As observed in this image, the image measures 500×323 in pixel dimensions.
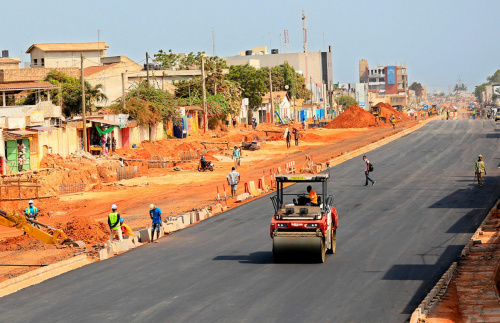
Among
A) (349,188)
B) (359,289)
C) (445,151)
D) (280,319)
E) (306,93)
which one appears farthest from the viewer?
(306,93)

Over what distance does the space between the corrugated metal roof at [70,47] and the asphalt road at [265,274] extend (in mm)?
A: 73604

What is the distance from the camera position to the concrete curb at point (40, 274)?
19.5m

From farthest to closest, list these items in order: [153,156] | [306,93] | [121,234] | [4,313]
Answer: [306,93] < [153,156] < [121,234] < [4,313]

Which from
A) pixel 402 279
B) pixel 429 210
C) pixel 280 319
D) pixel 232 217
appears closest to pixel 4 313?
pixel 280 319

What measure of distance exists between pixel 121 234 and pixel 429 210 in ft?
47.4

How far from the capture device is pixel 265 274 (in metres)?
19.9

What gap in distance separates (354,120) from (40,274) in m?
91.0

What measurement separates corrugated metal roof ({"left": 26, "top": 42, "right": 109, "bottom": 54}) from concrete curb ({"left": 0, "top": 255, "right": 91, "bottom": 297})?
84.7 m

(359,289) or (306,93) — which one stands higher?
(306,93)

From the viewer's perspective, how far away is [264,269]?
20656 mm

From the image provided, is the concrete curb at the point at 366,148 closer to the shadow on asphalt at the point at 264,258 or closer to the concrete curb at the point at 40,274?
the shadow on asphalt at the point at 264,258

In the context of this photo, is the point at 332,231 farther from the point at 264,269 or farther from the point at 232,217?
the point at 232,217

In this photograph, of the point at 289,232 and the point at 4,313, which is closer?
the point at 4,313

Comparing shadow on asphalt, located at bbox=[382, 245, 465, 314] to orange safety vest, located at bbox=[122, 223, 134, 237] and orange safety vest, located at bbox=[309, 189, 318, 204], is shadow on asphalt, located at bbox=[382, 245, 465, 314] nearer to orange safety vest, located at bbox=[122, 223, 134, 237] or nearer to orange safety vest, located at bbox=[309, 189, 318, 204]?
orange safety vest, located at bbox=[309, 189, 318, 204]
